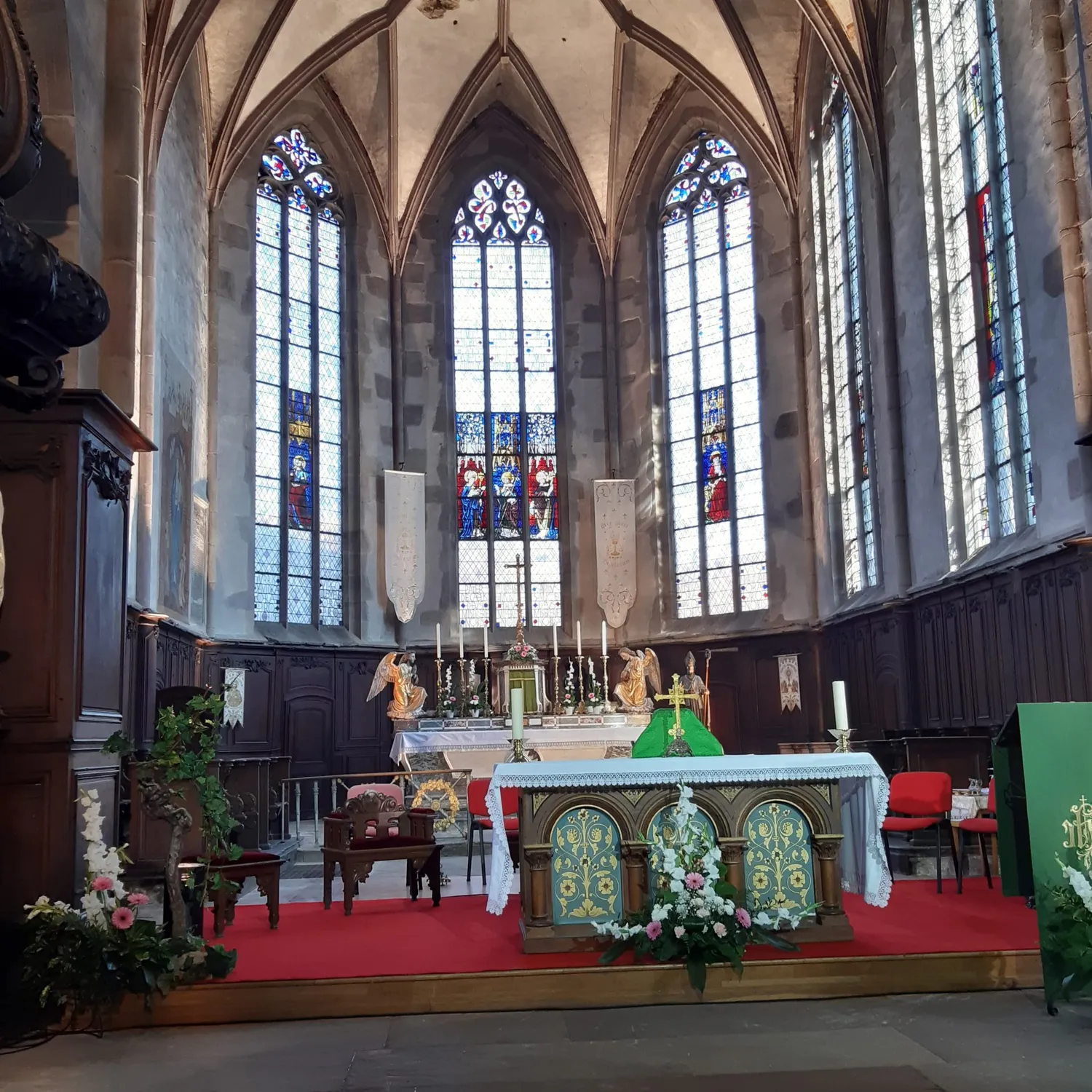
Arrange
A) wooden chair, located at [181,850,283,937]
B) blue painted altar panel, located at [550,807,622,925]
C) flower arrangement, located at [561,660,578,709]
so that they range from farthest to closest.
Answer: flower arrangement, located at [561,660,578,709] → wooden chair, located at [181,850,283,937] → blue painted altar panel, located at [550,807,622,925]

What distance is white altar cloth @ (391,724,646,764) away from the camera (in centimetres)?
1295

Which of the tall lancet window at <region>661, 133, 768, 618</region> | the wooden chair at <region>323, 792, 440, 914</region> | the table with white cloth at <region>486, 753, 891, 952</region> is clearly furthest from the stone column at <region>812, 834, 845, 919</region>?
the tall lancet window at <region>661, 133, 768, 618</region>

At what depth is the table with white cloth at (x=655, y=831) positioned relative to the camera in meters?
5.86

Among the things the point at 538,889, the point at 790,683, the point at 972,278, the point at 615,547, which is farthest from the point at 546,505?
the point at 538,889

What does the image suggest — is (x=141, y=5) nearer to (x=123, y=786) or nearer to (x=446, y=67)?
(x=123, y=786)

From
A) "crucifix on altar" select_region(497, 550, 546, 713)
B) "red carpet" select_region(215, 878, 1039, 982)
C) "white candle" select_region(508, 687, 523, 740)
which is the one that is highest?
"crucifix on altar" select_region(497, 550, 546, 713)

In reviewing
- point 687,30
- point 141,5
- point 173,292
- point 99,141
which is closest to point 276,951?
point 99,141

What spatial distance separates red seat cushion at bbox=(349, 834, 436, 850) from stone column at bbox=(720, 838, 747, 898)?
2.11m

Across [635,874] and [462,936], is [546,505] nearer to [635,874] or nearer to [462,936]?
[462,936]

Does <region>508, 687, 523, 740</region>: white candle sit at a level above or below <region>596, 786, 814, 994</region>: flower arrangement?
above

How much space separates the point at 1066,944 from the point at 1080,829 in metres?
0.54

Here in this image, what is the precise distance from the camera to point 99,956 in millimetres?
4945

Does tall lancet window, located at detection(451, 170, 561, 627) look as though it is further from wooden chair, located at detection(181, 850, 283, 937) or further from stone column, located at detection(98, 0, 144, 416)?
wooden chair, located at detection(181, 850, 283, 937)

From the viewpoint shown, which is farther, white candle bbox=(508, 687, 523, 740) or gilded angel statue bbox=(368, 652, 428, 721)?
gilded angel statue bbox=(368, 652, 428, 721)
